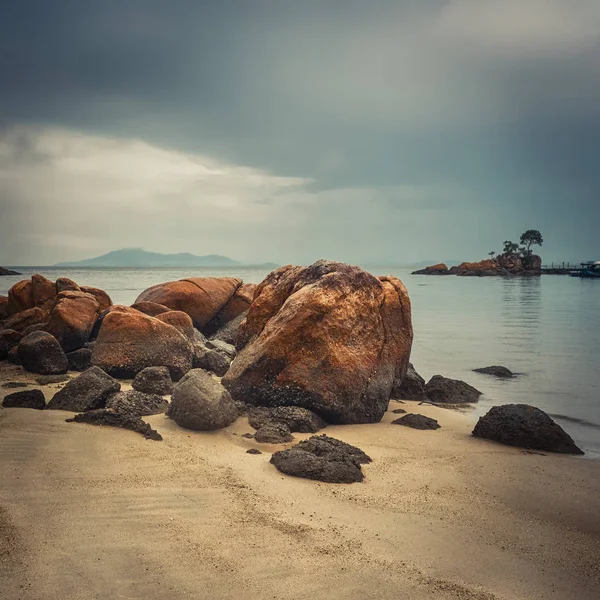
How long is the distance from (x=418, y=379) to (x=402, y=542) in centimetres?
642

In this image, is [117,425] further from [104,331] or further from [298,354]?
[104,331]

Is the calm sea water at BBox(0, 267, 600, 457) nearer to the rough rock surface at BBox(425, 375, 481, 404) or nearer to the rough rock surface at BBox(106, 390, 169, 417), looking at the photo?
the rough rock surface at BBox(425, 375, 481, 404)

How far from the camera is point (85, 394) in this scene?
7.85 m

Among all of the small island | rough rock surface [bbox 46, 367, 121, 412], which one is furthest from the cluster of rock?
rough rock surface [bbox 46, 367, 121, 412]

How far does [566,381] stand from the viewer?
45.2 feet

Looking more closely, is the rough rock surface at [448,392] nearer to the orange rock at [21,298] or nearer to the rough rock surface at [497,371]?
the rough rock surface at [497,371]

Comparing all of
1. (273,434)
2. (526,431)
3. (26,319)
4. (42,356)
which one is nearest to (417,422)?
(526,431)

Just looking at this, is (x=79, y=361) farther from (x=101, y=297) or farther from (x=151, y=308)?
(x=101, y=297)

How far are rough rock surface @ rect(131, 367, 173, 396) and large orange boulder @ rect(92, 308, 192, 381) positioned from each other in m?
1.09

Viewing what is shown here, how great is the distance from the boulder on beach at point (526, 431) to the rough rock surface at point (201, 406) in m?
3.77

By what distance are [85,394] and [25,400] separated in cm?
87

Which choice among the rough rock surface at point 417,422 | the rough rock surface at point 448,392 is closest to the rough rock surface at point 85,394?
the rough rock surface at point 417,422

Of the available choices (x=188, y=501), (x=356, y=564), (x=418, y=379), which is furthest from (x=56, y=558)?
(x=418, y=379)

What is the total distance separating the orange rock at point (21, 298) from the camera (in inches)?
670
